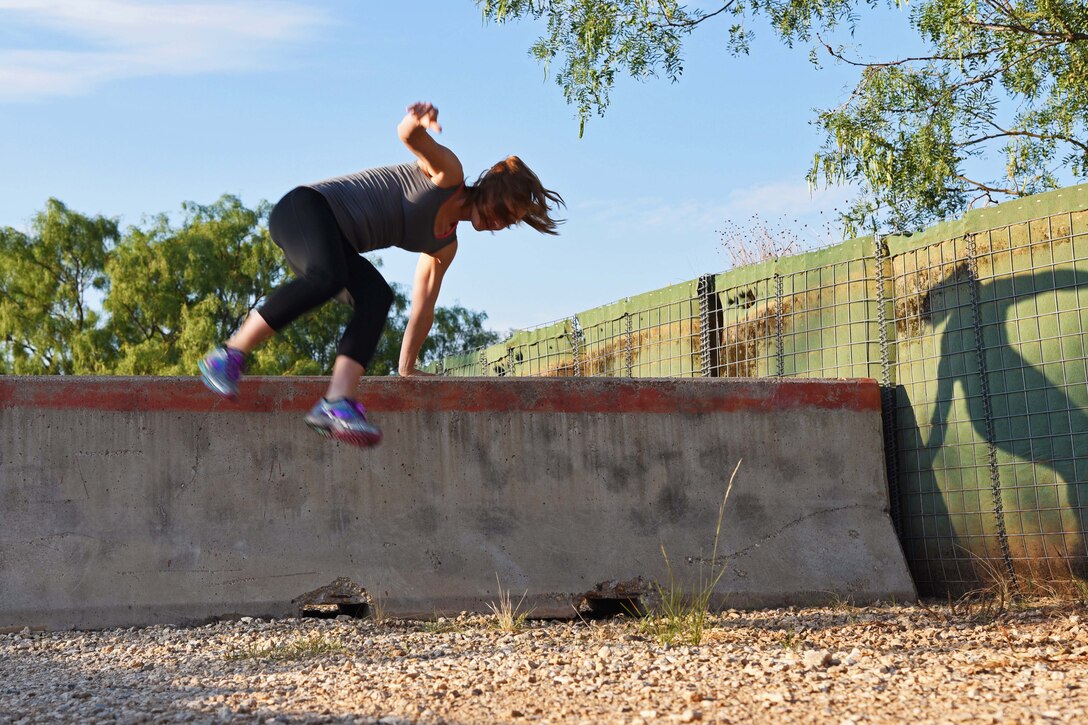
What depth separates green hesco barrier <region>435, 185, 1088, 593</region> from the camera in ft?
21.5

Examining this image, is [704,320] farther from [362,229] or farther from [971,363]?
[362,229]

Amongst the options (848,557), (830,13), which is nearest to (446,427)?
(848,557)

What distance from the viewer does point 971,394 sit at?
7.00 m

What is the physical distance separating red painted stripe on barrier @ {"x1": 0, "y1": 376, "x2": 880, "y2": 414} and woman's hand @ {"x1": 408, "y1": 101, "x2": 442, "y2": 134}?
2.20 meters

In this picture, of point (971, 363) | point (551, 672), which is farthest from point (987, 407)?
point (551, 672)

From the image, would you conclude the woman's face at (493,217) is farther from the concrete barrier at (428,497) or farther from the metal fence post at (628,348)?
the metal fence post at (628,348)

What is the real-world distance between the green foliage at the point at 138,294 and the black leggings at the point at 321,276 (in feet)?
100

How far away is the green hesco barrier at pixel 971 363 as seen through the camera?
6566 mm

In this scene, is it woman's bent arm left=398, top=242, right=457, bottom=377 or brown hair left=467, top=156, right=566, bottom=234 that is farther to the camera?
woman's bent arm left=398, top=242, right=457, bottom=377

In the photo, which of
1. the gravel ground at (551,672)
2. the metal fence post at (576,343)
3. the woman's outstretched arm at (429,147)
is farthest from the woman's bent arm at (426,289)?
the metal fence post at (576,343)

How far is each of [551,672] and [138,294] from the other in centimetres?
3533

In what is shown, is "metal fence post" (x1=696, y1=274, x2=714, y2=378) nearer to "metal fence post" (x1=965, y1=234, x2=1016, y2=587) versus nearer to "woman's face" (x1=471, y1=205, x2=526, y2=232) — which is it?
"metal fence post" (x1=965, y1=234, x2=1016, y2=587)

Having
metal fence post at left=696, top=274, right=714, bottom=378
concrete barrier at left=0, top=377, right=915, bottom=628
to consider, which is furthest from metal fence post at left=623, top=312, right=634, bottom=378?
concrete barrier at left=0, top=377, right=915, bottom=628

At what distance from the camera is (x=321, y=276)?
438 centimetres
